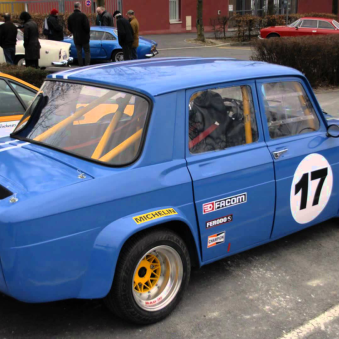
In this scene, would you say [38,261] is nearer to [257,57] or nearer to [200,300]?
[200,300]

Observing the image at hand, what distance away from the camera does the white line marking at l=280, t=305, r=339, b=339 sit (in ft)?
10.9

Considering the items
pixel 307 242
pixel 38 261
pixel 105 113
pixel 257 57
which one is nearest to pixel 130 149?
pixel 105 113

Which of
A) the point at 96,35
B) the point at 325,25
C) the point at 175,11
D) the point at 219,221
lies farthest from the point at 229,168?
the point at 175,11

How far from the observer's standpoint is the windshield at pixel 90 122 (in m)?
3.37

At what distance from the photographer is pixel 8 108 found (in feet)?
20.6

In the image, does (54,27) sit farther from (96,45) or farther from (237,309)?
(237,309)

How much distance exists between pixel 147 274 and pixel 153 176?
2.21ft

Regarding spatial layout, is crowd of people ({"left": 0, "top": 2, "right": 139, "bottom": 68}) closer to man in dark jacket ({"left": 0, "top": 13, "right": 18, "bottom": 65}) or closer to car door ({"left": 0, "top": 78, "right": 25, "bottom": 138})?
man in dark jacket ({"left": 0, "top": 13, "right": 18, "bottom": 65})

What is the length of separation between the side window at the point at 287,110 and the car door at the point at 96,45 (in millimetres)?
14460

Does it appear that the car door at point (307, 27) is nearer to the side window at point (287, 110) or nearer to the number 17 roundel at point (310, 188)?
the side window at point (287, 110)

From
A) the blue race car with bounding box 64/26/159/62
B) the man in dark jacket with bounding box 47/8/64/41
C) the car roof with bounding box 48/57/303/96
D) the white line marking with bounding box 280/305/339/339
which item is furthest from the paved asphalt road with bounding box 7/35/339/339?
the blue race car with bounding box 64/26/159/62

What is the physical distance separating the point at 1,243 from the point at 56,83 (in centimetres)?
166

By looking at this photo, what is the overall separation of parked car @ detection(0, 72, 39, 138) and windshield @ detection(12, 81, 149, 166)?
2.23m

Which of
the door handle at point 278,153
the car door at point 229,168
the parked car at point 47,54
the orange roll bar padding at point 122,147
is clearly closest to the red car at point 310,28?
the parked car at point 47,54
